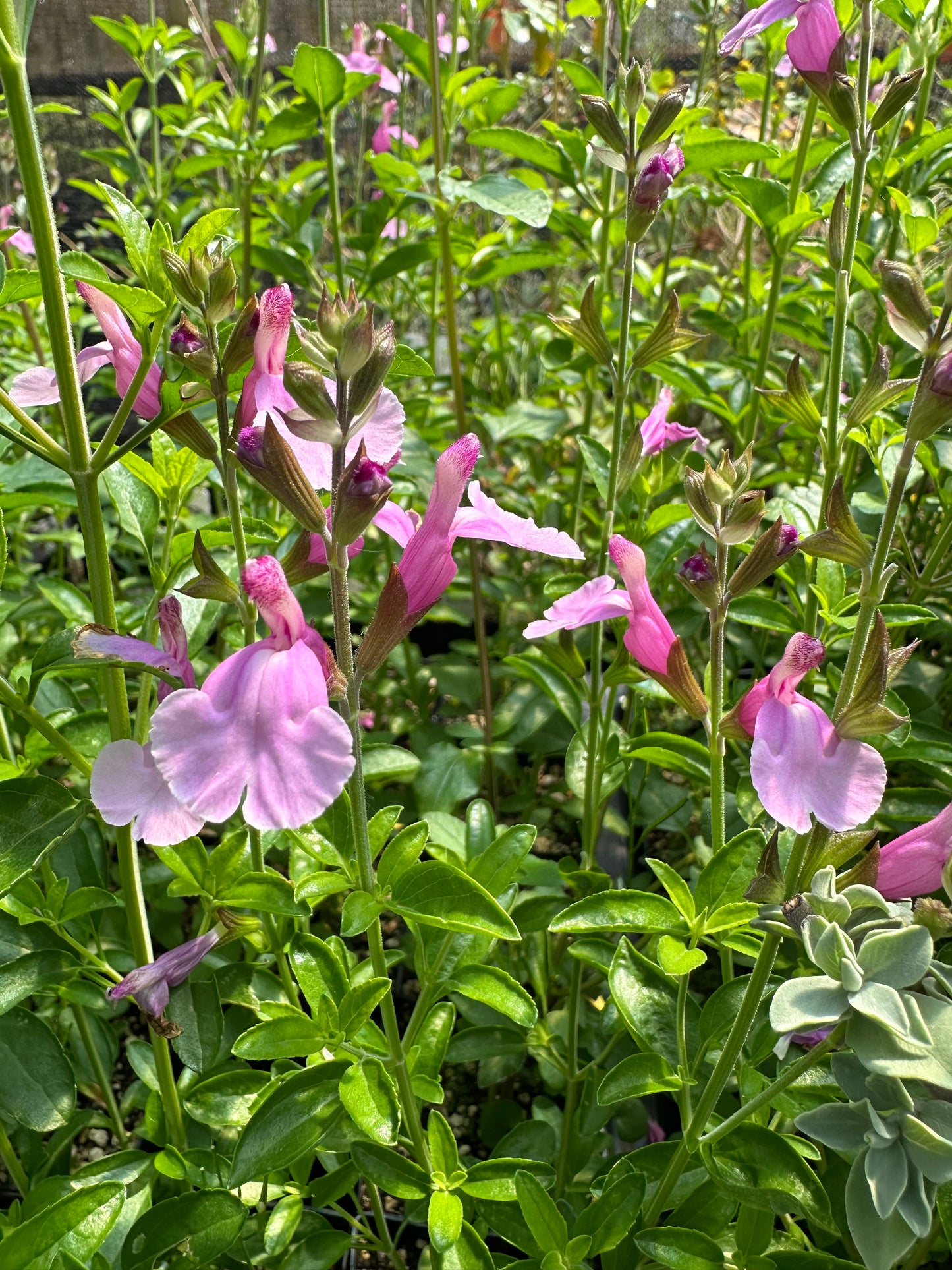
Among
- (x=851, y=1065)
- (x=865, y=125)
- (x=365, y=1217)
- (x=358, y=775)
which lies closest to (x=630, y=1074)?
(x=851, y=1065)

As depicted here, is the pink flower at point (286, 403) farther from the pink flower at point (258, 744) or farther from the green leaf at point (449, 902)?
the green leaf at point (449, 902)

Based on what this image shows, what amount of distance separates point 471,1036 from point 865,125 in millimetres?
1229

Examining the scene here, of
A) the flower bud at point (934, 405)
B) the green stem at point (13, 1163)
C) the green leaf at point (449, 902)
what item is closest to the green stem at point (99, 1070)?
the green stem at point (13, 1163)

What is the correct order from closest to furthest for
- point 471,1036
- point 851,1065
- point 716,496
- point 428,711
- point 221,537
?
point 851,1065 → point 716,496 → point 221,537 → point 471,1036 → point 428,711

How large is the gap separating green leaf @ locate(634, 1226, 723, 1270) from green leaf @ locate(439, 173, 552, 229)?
3.98ft

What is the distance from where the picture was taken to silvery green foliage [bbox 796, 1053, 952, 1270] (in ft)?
→ 2.05

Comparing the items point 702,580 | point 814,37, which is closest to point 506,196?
point 814,37

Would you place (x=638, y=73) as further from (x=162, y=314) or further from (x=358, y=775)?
(x=358, y=775)

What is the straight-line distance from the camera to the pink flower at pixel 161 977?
91 cm

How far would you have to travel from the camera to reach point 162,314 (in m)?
0.89

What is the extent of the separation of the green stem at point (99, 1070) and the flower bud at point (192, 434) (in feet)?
2.45

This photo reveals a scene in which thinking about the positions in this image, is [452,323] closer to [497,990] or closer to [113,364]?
[113,364]

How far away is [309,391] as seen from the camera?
66cm

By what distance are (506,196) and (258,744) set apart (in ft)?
3.54
